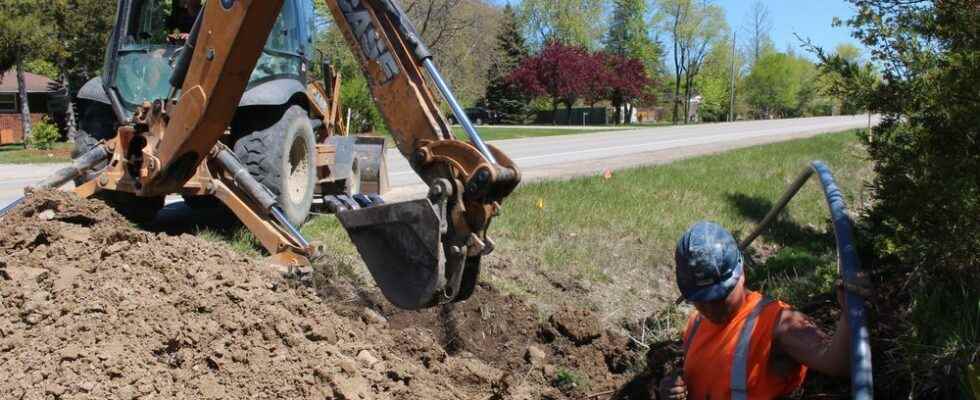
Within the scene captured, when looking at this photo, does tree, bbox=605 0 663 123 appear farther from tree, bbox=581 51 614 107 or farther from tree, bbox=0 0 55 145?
tree, bbox=0 0 55 145

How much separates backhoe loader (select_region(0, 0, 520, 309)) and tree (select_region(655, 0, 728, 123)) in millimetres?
70171

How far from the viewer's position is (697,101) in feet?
259

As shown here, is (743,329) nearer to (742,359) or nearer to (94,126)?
(742,359)

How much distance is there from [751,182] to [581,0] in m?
65.1

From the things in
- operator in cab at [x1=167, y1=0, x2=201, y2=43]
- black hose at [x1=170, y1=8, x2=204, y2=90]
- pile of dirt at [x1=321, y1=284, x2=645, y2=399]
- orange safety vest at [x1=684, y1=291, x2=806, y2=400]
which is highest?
operator in cab at [x1=167, y1=0, x2=201, y2=43]

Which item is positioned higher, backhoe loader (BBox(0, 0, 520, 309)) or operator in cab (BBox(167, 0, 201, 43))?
operator in cab (BBox(167, 0, 201, 43))

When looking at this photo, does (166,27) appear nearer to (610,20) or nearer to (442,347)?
(442,347)

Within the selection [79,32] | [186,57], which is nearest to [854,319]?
[186,57]

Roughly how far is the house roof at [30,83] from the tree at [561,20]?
42.1 meters

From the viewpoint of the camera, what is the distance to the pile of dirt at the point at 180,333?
3.94 meters

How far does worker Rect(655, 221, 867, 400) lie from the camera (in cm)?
292

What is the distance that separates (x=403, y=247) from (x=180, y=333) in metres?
1.25

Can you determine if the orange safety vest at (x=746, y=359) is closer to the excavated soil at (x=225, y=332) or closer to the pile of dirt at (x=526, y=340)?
the excavated soil at (x=225, y=332)

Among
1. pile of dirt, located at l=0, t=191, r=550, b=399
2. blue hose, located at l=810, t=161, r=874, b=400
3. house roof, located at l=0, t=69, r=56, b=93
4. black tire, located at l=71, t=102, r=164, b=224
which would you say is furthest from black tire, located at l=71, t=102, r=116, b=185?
house roof, located at l=0, t=69, r=56, b=93
